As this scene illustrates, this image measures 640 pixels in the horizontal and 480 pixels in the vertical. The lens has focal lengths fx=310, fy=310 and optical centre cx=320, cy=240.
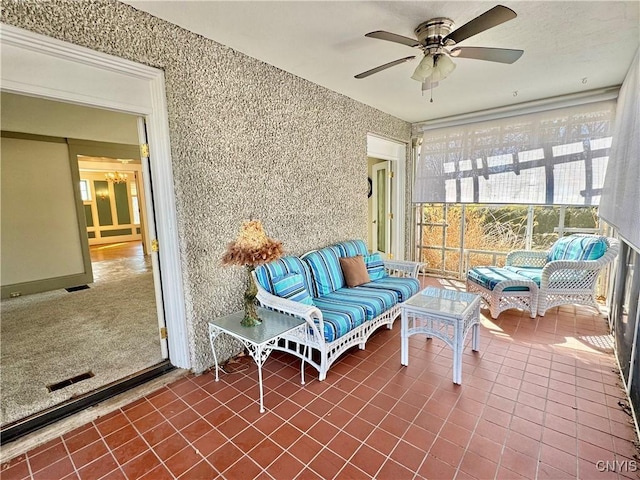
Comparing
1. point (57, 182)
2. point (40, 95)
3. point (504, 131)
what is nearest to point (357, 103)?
point (504, 131)

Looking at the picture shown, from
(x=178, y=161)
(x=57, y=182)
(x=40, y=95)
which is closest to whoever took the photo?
(x=40, y=95)

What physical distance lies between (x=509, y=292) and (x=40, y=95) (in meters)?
4.52

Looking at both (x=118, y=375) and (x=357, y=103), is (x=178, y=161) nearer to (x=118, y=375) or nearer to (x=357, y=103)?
(x=118, y=375)

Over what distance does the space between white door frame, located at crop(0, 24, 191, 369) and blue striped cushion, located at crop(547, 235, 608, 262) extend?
430cm

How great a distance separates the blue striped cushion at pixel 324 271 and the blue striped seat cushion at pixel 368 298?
79mm

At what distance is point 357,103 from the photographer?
13.5ft

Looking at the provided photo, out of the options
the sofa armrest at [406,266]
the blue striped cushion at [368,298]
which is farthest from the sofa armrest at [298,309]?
the sofa armrest at [406,266]

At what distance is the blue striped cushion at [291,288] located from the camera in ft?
8.79

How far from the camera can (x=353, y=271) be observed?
3.55 metres

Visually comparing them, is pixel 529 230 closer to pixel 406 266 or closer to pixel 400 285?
pixel 406 266

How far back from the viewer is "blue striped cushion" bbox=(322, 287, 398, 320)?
2932 millimetres

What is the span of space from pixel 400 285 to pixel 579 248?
86.6 inches

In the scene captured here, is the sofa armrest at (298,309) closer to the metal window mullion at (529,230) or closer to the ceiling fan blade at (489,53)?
the ceiling fan blade at (489,53)

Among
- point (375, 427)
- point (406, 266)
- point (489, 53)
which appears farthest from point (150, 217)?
point (406, 266)
